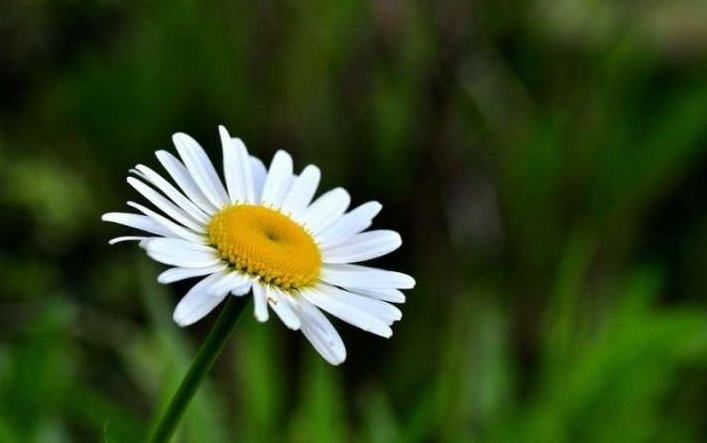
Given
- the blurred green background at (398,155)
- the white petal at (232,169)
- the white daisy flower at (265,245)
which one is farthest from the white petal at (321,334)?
the blurred green background at (398,155)

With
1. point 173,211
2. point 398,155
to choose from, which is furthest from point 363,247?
point 398,155

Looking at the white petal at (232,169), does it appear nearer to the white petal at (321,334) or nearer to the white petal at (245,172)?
the white petal at (245,172)

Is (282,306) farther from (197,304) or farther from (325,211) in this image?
(325,211)

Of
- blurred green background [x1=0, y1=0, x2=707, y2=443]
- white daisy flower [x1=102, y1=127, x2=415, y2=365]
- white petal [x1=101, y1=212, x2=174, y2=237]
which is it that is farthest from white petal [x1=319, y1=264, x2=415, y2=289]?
blurred green background [x1=0, y1=0, x2=707, y2=443]

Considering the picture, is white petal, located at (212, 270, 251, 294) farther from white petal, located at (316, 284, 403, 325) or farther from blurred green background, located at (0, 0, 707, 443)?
blurred green background, located at (0, 0, 707, 443)

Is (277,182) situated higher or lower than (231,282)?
higher

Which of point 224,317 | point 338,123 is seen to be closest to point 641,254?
point 338,123
